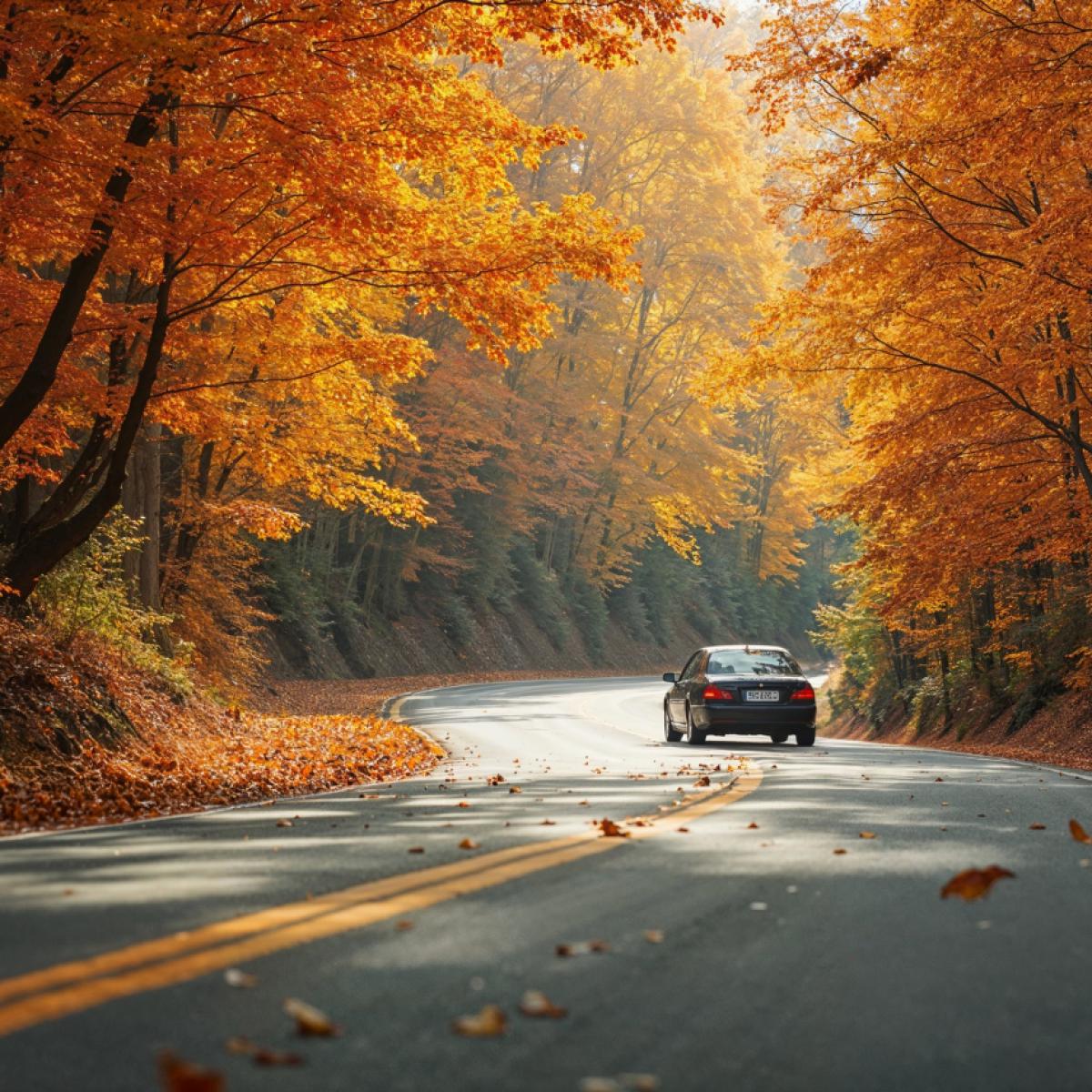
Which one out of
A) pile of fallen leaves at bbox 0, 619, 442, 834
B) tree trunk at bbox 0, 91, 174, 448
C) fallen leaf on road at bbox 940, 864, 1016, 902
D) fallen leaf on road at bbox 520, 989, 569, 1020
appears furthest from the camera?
tree trunk at bbox 0, 91, 174, 448

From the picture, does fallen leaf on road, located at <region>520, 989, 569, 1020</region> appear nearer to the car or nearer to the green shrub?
the car

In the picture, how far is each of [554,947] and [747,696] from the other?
15054mm

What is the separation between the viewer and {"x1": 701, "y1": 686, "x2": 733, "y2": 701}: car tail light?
19.0m

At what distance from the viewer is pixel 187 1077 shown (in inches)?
109

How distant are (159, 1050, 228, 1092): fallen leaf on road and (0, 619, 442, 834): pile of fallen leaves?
18.8ft

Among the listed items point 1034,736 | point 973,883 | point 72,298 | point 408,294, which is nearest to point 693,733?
point 1034,736

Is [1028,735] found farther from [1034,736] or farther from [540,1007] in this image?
[540,1007]

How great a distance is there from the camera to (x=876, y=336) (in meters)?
18.2

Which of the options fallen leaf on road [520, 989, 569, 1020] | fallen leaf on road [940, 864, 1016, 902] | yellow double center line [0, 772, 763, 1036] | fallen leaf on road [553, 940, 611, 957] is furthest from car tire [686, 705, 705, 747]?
fallen leaf on road [520, 989, 569, 1020]

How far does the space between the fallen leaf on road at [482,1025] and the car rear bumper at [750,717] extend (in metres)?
15.8

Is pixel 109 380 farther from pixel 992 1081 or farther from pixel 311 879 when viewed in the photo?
pixel 992 1081

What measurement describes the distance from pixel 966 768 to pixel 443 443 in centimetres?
2274

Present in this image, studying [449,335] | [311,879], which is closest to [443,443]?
[449,335]

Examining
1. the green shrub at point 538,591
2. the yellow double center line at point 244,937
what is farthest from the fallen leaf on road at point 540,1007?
the green shrub at point 538,591
